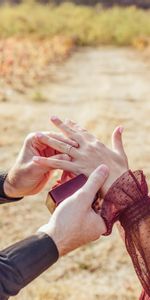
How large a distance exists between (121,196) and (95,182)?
24cm

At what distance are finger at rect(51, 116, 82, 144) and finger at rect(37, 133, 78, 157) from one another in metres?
0.04

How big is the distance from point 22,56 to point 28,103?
14.9 feet

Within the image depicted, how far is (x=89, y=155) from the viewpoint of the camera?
2.55 metres

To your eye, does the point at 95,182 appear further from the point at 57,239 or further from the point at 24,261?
the point at 24,261

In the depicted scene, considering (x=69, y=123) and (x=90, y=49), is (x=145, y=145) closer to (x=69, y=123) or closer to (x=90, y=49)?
(x=69, y=123)

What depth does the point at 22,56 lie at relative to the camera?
13766 mm

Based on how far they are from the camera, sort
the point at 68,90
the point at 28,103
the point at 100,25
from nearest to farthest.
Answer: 1. the point at 28,103
2. the point at 68,90
3. the point at 100,25

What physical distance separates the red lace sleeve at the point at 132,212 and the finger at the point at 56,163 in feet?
0.51

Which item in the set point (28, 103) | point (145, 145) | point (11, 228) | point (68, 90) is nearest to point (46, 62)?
point (68, 90)

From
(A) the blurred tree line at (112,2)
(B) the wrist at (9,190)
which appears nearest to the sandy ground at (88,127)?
(B) the wrist at (9,190)

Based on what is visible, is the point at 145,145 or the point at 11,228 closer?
the point at 11,228

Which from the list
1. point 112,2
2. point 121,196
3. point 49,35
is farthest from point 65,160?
point 112,2

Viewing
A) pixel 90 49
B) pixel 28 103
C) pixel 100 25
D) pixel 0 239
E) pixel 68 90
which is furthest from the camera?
pixel 100 25

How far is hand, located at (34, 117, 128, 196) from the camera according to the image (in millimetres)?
2518
